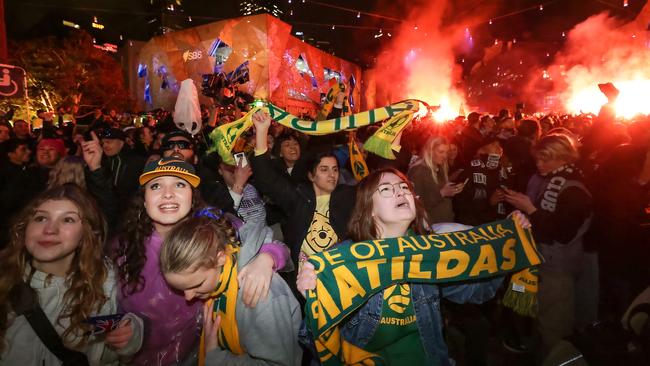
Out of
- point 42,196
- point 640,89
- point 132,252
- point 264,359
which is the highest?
point 640,89

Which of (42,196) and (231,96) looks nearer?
(42,196)

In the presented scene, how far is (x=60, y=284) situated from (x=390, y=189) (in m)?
2.23

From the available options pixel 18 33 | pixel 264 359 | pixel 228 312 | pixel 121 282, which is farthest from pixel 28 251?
pixel 18 33

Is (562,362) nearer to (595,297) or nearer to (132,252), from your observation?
(595,297)

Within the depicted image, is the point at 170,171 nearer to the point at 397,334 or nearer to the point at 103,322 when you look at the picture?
the point at 103,322

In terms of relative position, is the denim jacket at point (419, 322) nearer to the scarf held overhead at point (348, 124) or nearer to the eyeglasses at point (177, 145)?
the scarf held overhead at point (348, 124)

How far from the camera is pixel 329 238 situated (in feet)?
12.2

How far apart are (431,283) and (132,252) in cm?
205

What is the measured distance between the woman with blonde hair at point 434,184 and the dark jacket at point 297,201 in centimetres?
163

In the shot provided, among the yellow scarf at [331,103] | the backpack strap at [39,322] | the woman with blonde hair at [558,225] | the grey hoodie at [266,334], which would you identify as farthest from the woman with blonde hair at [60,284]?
the woman with blonde hair at [558,225]

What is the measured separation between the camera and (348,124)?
3480 mm

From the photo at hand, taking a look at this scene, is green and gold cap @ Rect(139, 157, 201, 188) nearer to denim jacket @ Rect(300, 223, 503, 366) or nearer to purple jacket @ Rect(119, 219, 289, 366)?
purple jacket @ Rect(119, 219, 289, 366)

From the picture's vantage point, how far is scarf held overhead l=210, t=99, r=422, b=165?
3.53 m

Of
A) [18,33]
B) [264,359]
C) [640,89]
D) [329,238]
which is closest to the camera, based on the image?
[264,359]
